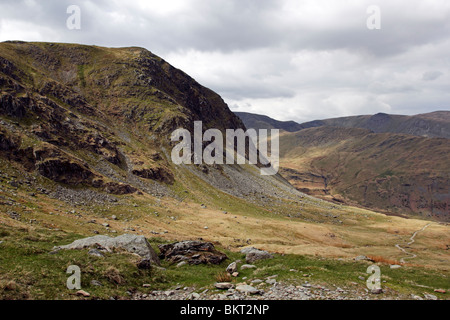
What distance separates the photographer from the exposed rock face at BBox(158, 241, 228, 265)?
30.1 m

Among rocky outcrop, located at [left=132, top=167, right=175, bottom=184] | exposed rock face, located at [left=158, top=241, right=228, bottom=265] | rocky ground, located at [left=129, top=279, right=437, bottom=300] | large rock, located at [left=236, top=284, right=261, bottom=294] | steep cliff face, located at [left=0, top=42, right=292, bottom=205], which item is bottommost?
exposed rock face, located at [left=158, top=241, right=228, bottom=265]

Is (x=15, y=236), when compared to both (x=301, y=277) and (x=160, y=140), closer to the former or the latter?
(x=301, y=277)

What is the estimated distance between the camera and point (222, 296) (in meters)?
17.0

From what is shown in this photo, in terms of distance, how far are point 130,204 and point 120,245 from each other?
43.3 m

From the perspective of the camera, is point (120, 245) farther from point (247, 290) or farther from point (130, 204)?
point (130, 204)

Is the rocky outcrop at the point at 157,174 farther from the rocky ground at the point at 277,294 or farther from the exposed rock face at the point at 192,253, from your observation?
the rocky ground at the point at 277,294

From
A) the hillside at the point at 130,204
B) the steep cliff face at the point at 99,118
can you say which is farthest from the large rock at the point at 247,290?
the steep cliff face at the point at 99,118

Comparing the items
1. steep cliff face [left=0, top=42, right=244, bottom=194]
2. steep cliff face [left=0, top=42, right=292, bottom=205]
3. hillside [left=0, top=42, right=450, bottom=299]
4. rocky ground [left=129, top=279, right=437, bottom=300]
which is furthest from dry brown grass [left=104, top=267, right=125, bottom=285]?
steep cliff face [left=0, top=42, right=244, bottom=194]

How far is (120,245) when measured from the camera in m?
28.9

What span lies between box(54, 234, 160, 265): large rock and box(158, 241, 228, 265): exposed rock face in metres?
2.71

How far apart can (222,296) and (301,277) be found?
8103 millimetres

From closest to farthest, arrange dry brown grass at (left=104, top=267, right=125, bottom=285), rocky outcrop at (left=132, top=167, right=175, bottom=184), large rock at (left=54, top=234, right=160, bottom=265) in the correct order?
dry brown grass at (left=104, top=267, right=125, bottom=285)
large rock at (left=54, top=234, right=160, bottom=265)
rocky outcrop at (left=132, top=167, right=175, bottom=184)

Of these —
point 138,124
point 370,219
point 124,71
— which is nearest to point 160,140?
point 138,124

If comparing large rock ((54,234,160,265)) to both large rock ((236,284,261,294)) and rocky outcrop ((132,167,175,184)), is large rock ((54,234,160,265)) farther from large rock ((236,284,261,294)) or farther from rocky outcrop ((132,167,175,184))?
rocky outcrop ((132,167,175,184))
